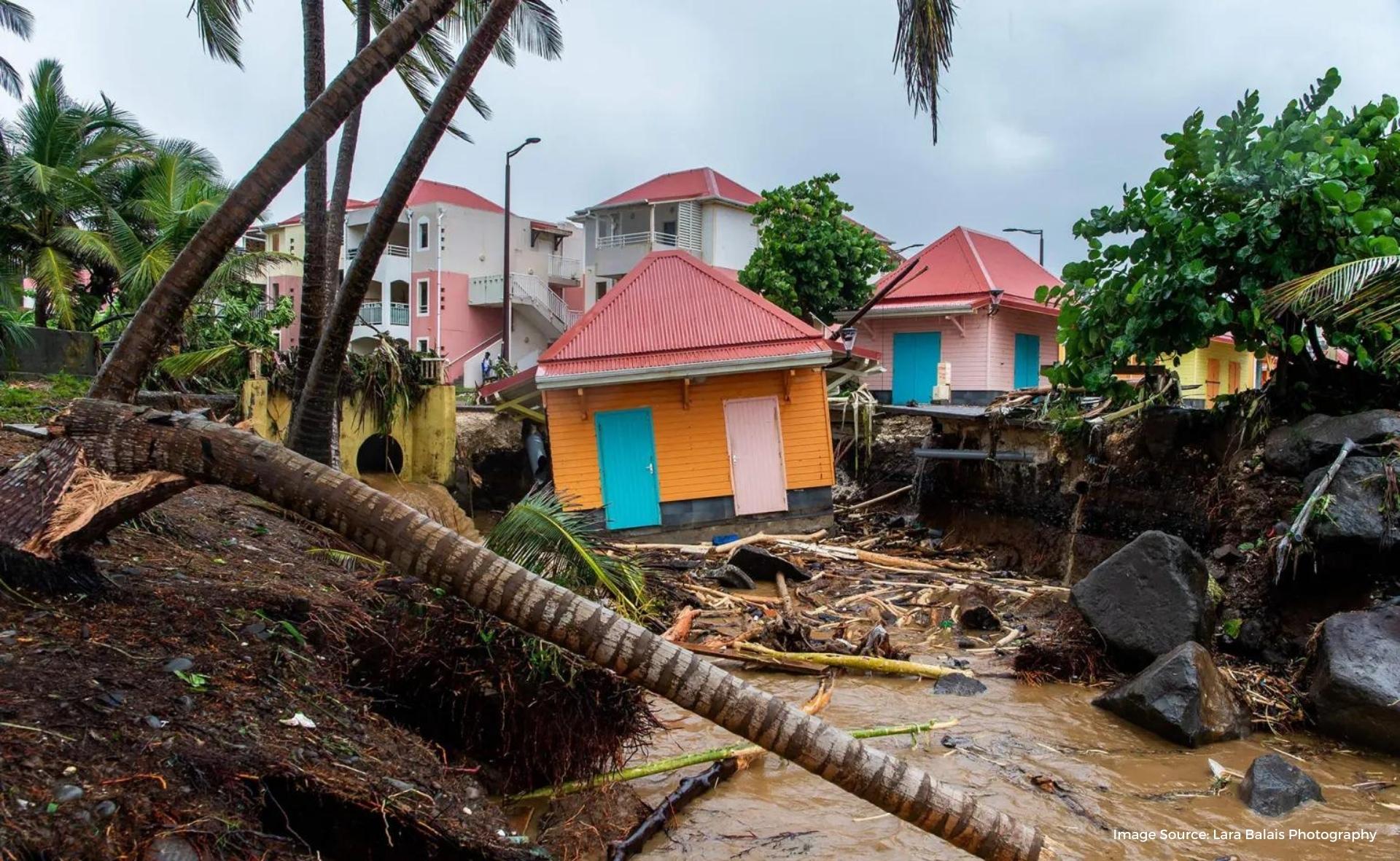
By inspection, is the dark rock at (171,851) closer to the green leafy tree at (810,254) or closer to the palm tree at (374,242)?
the palm tree at (374,242)

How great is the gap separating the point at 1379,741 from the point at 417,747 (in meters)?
7.84

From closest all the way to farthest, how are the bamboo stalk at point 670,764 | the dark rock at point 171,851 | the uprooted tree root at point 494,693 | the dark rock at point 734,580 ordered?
the dark rock at point 171,851 < the uprooted tree root at point 494,693 < the bamboo stalk at point 670,764 < the dark rock at point 734,580

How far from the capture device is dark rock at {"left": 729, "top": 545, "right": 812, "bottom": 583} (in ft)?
47.9

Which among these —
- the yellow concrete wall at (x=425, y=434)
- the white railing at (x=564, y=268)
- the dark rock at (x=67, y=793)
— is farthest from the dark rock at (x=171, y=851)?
the white railing at (x=564, y=268)

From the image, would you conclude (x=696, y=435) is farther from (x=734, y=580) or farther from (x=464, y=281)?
(x=464, y=281)

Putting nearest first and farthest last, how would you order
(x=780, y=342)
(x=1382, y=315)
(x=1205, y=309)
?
(x=1382, y=315), (x=1205, y=309), (x=780, y=342)

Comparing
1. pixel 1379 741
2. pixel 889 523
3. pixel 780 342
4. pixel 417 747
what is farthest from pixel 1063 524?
pixel 417 747

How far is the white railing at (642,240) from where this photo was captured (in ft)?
120

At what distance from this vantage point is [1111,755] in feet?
26.0

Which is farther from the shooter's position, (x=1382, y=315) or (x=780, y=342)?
(x=780, y=342)

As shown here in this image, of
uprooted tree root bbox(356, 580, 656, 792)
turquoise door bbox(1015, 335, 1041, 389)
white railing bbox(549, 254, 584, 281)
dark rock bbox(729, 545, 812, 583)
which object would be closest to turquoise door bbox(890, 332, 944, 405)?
turquoise door bbox(1015, 335, 1041, 389)

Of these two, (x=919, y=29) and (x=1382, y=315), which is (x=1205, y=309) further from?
(x=919, y=29)

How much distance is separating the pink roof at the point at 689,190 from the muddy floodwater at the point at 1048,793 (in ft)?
96.1

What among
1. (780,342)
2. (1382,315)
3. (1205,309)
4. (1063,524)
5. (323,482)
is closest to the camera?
(323,482)
